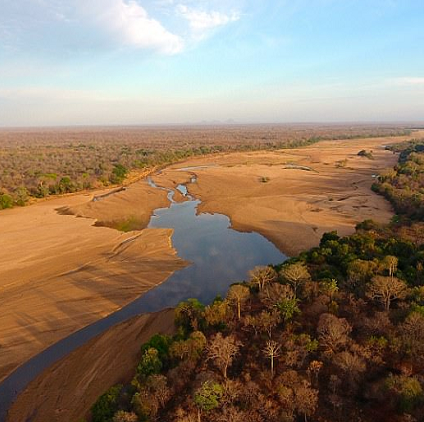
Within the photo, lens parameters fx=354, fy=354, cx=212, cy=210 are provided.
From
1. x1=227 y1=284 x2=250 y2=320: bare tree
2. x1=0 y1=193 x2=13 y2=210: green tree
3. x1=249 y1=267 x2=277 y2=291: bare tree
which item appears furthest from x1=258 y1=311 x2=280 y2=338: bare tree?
x1=0 y1=193 x2=13 y2=210: green tree

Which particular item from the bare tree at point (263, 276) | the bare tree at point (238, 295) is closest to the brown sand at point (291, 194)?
the bare tree at point (263, 276)

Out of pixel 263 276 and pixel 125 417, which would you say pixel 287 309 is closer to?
pixel 263 276

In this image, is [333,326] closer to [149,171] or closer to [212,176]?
[212,176]

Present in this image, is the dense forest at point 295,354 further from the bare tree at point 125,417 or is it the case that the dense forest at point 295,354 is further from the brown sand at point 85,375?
the brown sand at point 85,375

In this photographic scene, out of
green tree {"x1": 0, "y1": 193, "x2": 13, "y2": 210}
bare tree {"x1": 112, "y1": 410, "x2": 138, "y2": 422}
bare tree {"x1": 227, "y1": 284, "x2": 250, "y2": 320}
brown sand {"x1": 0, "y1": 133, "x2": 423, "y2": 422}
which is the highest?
bare tree {"x1": 227, "y1": 284, "x2": 250, "y2": 320}

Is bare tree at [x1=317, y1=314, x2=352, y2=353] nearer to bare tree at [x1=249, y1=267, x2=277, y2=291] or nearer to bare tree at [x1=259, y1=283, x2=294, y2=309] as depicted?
bare tree at [x1=259, y1=283, x2=294, y2=309]
